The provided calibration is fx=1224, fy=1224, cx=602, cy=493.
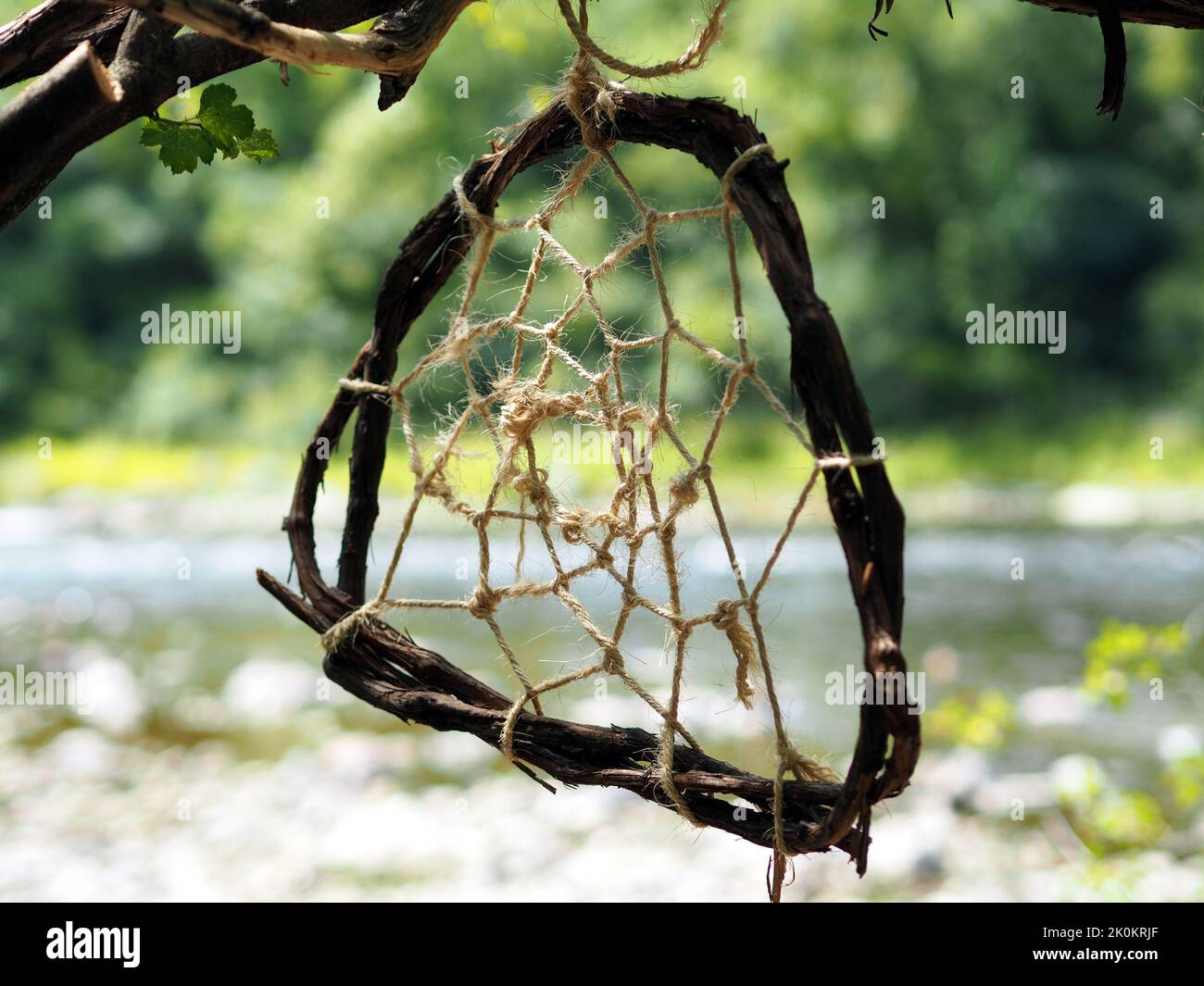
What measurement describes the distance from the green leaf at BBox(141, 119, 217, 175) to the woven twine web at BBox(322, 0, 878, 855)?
0.13 meters

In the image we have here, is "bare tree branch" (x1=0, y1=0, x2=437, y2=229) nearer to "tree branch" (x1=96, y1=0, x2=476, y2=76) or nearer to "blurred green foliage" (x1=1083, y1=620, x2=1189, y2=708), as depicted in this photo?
"tree branch" (x1=96, y1=0, x2=476, y2=76)

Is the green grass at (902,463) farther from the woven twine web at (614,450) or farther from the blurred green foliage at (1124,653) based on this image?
the woven twine web at (614,450)

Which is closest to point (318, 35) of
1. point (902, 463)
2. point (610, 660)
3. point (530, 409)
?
point (530, 409)

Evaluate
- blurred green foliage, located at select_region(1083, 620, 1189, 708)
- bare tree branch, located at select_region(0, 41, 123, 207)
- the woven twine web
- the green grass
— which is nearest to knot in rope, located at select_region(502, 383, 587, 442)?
the woven twine web

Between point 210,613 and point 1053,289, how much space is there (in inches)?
208

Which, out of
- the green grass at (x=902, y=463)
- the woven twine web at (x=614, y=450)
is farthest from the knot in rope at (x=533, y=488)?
the green grass at (x=902, y=463)

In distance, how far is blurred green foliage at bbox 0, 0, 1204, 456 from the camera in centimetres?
686

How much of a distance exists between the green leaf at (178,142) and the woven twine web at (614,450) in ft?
0.41

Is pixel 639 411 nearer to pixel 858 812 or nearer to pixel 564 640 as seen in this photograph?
pixel 858 812

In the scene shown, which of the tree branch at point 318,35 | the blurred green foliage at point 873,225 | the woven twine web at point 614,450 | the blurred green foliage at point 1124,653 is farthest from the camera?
the blurred green foliage at point 873,225

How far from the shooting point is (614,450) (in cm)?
64

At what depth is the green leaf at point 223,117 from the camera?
566 mm

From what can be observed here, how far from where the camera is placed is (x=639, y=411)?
24.5 inches

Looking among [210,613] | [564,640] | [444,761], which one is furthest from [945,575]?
[210,613]
